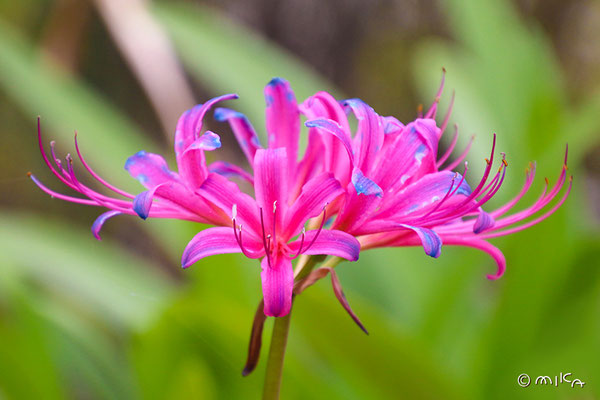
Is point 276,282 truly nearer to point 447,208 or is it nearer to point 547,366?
point 447,208

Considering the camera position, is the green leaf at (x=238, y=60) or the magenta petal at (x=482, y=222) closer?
the magenta petal at (x=482, y=222)

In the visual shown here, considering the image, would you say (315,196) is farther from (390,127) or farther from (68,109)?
(68,109)

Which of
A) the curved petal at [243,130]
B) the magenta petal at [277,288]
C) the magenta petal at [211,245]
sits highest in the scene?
the curved petal at [243,130]

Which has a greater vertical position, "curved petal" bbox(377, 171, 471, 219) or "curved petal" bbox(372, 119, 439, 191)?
"curved petal" bbox(372, 119, 439, 191)

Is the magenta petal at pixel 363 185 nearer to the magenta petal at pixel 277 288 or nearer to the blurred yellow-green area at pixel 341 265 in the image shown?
the magenta petal at pixel 277 288

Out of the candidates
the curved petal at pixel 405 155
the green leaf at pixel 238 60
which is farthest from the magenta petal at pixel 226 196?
the green leaf at pixel 238 60

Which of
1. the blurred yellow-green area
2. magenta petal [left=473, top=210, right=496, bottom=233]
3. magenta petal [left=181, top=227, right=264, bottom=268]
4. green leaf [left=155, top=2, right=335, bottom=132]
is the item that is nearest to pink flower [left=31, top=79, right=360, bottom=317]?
magenta petal [left=181, top=227, right=264, bottom=268]

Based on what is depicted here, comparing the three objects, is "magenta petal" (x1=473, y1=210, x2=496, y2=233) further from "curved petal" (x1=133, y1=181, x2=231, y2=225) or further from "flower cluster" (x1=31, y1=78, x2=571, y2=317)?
"curved petal" (x1=133, y1=181, x2=231, y2=225)
